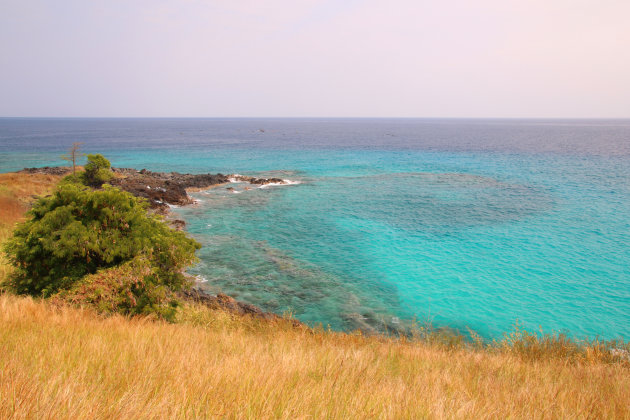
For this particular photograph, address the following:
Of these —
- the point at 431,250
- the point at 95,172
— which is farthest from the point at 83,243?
the point at 95,172

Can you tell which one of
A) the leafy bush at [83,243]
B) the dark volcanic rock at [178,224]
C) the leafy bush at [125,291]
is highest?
the leafy bush at [83,243]

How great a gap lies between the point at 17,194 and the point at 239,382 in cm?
4022

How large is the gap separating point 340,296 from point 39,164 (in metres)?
70.8

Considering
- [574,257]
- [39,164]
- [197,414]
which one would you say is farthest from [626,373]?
[39,164]

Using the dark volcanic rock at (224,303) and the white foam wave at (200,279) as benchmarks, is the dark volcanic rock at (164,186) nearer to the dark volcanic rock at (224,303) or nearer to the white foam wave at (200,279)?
the white foam wave at (200,279)

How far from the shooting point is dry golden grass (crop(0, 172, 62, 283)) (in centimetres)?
2273

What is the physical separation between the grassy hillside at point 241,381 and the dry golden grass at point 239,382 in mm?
19

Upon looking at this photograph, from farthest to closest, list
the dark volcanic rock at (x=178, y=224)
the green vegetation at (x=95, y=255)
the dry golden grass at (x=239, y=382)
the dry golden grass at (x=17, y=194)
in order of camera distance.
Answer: the dark volcanic rock at (x=178, y=224)
the dry golden grass at (x=17, y=194)
the green vegetation at (x=95, y=255)
the dry golden grass at (x=239, y=382)

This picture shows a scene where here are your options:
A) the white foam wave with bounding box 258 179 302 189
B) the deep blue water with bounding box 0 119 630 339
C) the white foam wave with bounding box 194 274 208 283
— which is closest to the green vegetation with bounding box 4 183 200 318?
the deep blue water with bounding box 0 119 630 339

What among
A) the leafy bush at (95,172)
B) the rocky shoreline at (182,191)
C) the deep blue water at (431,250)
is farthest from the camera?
the leafy bush at (95,172)

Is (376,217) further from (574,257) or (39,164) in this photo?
(39,164)

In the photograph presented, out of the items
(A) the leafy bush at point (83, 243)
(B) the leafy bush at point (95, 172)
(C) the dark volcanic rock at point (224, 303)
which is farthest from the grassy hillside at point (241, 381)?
(B) the leafy bush at point (95, 172)

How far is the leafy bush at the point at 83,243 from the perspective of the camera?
432 inches

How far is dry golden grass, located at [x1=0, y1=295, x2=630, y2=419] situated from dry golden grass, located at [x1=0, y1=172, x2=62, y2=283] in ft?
46.0
